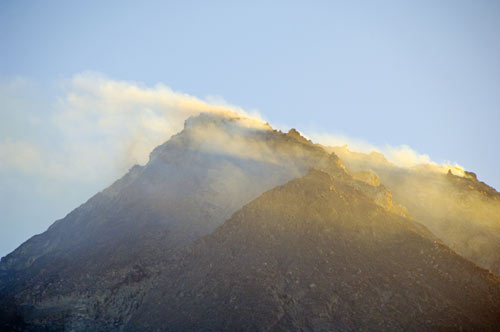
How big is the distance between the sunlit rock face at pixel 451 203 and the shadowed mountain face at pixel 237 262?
10.9 meters

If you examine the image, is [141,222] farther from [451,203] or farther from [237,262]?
[451,203]

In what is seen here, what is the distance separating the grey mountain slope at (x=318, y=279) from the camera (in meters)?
44.2

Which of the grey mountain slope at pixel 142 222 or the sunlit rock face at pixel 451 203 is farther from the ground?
the grey mountain slope at pixel 142 222

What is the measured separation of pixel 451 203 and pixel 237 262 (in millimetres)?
47658

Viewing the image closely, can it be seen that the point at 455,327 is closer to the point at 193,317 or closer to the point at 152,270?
the point at 193,317

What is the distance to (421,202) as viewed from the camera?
8331cm

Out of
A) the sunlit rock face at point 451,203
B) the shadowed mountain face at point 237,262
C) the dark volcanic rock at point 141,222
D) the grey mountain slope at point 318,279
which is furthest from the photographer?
the sunlit rock face at point 451,203

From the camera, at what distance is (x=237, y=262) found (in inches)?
2034

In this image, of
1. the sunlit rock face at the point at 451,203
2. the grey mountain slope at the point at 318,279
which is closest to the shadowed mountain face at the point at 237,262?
the grey mountain slope at the point at 318,279

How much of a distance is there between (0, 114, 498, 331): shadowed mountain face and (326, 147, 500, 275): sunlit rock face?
10871mm

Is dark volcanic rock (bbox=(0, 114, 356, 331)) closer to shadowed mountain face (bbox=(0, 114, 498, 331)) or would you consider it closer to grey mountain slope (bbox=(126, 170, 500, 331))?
shadowed mountain face (bbox=(0, 114, 498, 331))

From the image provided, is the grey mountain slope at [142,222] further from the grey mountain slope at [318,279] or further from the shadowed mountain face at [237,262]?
the grey mountain slope at [318,279]

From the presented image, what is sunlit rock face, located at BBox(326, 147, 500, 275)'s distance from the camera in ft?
234

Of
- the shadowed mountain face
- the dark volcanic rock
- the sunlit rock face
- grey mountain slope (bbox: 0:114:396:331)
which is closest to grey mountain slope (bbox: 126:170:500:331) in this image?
the shadowed mountain face
